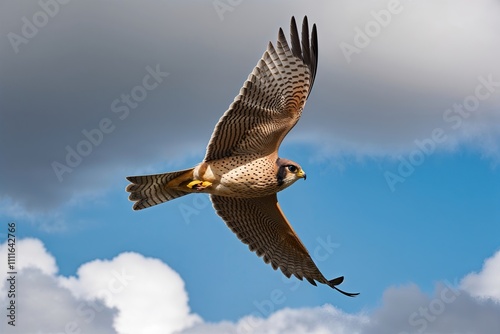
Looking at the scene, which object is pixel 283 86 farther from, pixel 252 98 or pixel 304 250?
pixel 304 250

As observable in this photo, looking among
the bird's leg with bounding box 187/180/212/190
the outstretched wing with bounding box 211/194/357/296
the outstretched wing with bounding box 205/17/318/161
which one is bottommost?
the outstretched wing with bounding box 211/194/357/296

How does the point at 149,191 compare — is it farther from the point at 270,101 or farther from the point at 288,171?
the point at 270,101

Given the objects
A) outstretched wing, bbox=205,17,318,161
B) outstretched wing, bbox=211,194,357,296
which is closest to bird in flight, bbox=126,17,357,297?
outstretched wing, bbox=205,17,318,161

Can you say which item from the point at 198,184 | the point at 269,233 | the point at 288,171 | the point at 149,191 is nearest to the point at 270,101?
the point at 288,171

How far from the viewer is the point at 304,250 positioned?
59.4 feet

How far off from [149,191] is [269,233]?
2.47m

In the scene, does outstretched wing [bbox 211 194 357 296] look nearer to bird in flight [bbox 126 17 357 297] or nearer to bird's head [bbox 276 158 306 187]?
bird in flight [bbox 126 17 357 297]

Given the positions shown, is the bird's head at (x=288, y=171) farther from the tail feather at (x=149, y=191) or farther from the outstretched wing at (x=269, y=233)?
the tail feather at (x=149, y=191)

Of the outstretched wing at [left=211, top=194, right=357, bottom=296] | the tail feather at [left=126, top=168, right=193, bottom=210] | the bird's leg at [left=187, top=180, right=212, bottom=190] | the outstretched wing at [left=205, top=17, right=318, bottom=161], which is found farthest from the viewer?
the outstretched wing at [left=211, top=194, right=357, bottom=296]

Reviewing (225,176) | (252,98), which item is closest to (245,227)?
(225,176)

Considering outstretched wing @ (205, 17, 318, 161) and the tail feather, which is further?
the tail feather

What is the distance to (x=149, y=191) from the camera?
17172 millimetres

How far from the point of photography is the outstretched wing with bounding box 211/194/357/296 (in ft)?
A: 58.0

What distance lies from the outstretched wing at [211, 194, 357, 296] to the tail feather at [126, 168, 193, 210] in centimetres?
95
